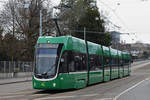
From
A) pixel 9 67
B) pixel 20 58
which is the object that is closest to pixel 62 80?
pixel 9 67

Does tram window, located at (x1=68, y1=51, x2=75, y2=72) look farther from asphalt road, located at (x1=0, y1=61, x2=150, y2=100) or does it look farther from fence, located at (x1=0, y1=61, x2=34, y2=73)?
fence, located at (x1=0, y1=61, x2=34, y2=73)

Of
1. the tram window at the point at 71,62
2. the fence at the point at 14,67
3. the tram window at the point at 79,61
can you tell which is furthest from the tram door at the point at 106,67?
the fence at the point at 14,67

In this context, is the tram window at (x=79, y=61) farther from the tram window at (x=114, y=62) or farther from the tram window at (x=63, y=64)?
the tram window at (x=114, y=62)

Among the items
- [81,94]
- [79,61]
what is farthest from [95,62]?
[81,94]

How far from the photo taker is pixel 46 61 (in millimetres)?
17797

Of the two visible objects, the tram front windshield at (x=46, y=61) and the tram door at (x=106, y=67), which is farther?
the tram door at (x=106, y=67)

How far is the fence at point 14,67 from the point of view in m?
36.9

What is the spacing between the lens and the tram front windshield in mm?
17562

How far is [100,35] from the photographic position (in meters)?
61.1

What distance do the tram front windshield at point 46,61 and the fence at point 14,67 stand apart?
63.6 feet

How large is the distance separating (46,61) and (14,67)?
864 inches

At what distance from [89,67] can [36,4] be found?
28.6 meters

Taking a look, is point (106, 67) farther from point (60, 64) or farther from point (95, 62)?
point (60, 64)

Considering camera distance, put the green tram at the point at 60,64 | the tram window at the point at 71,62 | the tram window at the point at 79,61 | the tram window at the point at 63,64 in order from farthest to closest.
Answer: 1. the tram window at the point at 79,61
2. the tram window at the point at 71,62
3. the tram window at the point at 63,64
4. the green tram at the point at 60,64
